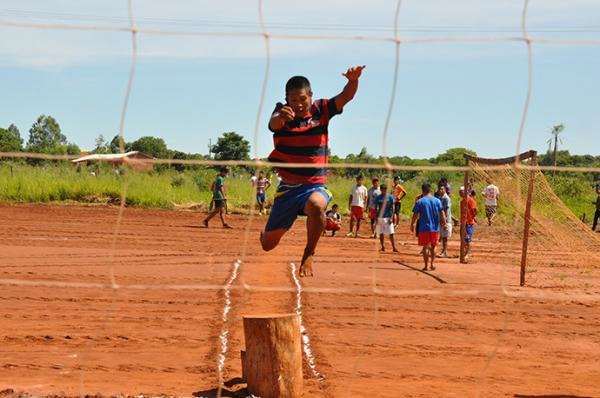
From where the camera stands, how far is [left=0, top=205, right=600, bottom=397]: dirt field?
8.28 m

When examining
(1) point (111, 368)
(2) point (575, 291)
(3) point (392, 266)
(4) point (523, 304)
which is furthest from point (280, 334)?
(3) point (392, 266)

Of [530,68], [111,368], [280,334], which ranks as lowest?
[111,368]

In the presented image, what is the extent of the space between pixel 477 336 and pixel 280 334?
3936mm

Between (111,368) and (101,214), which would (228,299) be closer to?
(111,368)

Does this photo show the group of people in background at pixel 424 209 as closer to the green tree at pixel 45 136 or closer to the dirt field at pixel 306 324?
the dirt field at pixel 306 324

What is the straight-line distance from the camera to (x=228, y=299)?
12.4 metres

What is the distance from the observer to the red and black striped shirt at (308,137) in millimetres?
6551

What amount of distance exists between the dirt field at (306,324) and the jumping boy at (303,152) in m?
0.30

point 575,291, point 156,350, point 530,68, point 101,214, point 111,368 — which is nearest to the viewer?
point 530,68

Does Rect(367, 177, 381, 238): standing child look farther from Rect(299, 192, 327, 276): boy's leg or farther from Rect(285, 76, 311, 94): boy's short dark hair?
Rect(285, 76, 311, 94): boy's short dark hair

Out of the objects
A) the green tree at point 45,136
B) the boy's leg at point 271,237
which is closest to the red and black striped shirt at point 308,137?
the boy's leg at point 271,237

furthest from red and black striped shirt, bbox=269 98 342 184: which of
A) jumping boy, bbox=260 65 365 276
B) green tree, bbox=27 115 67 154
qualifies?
green tree, bbox=27 115 67 154

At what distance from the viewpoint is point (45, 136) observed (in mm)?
15289

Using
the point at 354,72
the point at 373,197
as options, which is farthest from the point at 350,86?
the point at 373,197
